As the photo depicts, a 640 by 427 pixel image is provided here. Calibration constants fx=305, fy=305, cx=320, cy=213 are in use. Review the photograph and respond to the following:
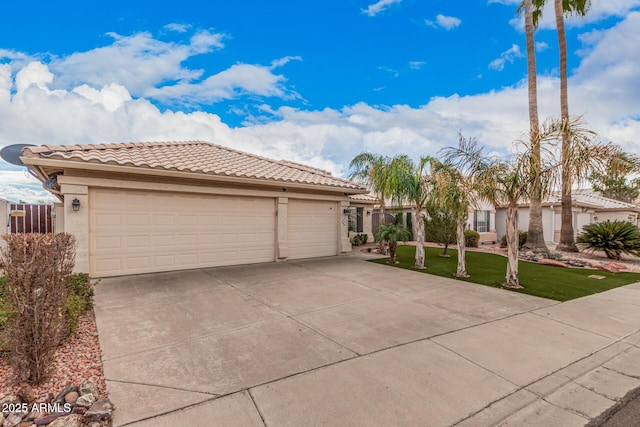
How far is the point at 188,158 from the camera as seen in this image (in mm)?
10031

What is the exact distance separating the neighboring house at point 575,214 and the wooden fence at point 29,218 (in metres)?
22.7

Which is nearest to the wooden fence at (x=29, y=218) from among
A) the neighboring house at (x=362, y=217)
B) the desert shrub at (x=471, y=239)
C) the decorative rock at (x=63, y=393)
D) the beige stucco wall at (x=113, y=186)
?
the beige stucco wall at (x=113, y=186)

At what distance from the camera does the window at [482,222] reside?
20.6 meters

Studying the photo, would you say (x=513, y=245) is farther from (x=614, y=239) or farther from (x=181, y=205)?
(x=614, y=239)

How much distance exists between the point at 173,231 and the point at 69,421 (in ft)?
23.7

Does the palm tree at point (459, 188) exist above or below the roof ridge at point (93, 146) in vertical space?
below

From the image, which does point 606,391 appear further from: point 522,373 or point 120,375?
point 120,375

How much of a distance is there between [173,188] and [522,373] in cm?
903

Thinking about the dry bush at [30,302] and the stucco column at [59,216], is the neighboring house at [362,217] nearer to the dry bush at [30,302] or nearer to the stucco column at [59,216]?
the stucco column at [59,216]

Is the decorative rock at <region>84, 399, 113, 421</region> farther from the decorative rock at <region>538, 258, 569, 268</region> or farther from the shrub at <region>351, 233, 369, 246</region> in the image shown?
the shrub at <region>351, 233, 369, 246</region>

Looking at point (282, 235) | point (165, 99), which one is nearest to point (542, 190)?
point (282, 235)

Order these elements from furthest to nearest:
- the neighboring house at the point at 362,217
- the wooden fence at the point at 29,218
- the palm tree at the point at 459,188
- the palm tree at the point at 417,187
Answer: the neighboring house at the point at 362,217 → the palm tree at the point at 417,187 → the wooden fence at the point at 29,218 → the palm tree at the point at 459,188

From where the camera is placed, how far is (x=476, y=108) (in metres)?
16.7

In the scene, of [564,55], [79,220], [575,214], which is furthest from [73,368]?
[575,214]
